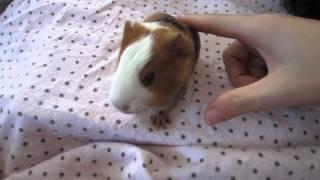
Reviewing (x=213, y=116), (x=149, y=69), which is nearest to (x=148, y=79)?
(x=149, y=69)

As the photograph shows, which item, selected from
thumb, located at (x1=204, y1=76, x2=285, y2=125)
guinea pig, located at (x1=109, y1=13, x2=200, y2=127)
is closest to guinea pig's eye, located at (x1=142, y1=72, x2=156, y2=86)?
guinea pig, located at (x1=109, y1=13, x2=200, y2=127)

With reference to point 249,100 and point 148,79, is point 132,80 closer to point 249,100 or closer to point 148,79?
point 148,79

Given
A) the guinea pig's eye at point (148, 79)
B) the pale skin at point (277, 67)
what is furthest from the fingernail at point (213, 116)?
the guinea pig's eye at point (148, 79)

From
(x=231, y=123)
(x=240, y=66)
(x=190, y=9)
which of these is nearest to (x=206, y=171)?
(x=231, y=123)

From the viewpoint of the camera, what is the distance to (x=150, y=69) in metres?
0.63

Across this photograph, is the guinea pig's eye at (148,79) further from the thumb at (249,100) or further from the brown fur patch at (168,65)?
the thumb at (249,100)

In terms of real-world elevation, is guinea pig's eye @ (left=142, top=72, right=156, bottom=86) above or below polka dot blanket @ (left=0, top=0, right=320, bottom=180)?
above

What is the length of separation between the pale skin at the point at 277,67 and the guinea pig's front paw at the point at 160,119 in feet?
0.22

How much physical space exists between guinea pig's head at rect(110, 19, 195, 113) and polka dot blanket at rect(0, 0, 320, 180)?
7 cm

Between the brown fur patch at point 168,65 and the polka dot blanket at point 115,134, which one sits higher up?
the brown fur patch at point 168,65

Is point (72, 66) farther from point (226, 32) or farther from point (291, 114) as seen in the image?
point (291, 114)

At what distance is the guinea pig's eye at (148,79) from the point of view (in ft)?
2.06

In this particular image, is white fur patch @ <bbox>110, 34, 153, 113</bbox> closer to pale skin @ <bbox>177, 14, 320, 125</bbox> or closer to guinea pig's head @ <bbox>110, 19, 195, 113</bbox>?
guinea pig's head @ <bbox>110, 19, 195, 113</bbox>

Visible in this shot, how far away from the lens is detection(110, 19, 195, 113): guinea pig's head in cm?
62
